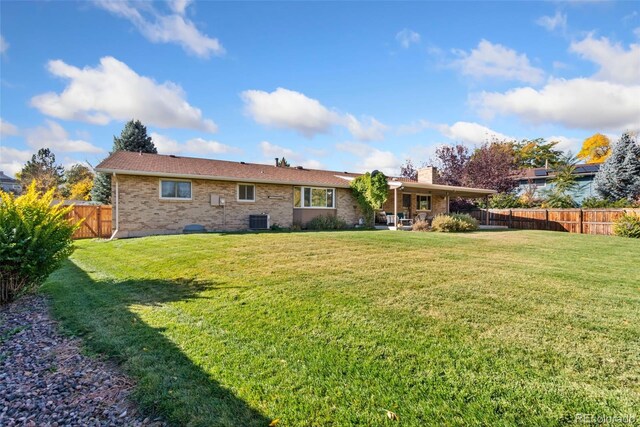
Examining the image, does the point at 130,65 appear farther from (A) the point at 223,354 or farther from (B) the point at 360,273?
(A) the point at 223,354

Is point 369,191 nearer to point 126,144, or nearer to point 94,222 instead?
point 94,222

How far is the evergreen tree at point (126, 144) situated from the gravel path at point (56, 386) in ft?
82.6

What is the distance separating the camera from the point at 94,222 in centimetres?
1598

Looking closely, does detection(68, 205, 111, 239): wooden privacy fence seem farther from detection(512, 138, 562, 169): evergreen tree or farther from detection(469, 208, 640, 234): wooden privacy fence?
detection(512, 138, 562, 169): evergreen tree

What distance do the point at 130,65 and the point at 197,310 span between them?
50.9 ft

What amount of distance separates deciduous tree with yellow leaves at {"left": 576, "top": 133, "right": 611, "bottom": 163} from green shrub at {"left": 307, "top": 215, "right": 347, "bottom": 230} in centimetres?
4386

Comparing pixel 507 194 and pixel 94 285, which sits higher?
pixel 507 194

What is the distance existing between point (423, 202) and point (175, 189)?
17475 millimetres

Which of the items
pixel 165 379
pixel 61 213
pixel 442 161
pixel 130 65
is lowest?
pixel 165 379

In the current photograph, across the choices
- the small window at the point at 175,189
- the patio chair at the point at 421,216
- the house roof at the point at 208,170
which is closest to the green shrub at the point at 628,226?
the house roof at the point at 208,170

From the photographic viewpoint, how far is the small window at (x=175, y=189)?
14.9 meters

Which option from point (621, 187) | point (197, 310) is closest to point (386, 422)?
point (197, 310)

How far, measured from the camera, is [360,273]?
6777 mm

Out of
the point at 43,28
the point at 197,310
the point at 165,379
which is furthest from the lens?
the point at 43,28
